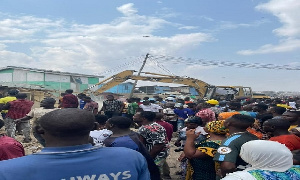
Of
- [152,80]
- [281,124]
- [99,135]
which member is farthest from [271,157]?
[152,80]

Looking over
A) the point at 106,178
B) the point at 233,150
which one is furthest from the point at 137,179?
the point at 233,150

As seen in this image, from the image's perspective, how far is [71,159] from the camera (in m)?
1.79

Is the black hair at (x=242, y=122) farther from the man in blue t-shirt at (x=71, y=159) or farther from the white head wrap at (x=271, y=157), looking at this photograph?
the man in blue t-shirt at (x=71, y=159)

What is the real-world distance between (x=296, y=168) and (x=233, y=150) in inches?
33.0

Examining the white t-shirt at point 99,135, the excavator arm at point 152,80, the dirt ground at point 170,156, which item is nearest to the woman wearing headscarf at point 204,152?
the white t-shirt at point 99,135

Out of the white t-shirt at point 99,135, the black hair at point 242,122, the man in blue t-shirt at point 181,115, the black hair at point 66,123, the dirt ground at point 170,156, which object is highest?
the black hair at point 66,123

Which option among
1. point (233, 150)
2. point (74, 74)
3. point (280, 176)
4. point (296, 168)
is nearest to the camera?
point (280, 176)

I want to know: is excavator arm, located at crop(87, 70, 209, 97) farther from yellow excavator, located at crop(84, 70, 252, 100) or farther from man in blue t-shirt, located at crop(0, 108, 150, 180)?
man in blue t-shirt, located at crop(0, 108, 150, 180)

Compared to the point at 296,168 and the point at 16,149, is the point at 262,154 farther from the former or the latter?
the point at 16,149

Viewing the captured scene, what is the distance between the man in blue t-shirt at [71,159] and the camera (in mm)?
1721

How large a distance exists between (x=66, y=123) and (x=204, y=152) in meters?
2.32

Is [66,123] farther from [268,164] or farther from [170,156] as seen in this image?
[170,156]

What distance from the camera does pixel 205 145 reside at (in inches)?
152

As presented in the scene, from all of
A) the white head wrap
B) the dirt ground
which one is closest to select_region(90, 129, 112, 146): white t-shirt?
the white head wrap
